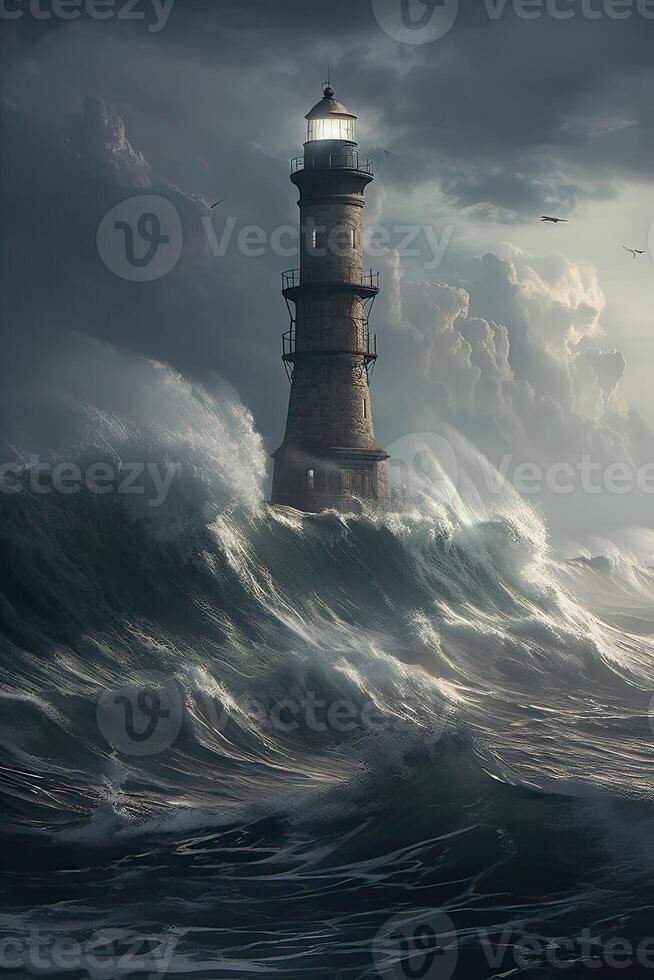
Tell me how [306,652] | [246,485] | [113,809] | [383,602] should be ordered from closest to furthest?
[113,809] → [306,652] → [246,485] → [383,602]

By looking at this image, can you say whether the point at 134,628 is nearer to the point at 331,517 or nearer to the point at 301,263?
the point at 331,517

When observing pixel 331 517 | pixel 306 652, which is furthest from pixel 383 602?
pixel 306 652
